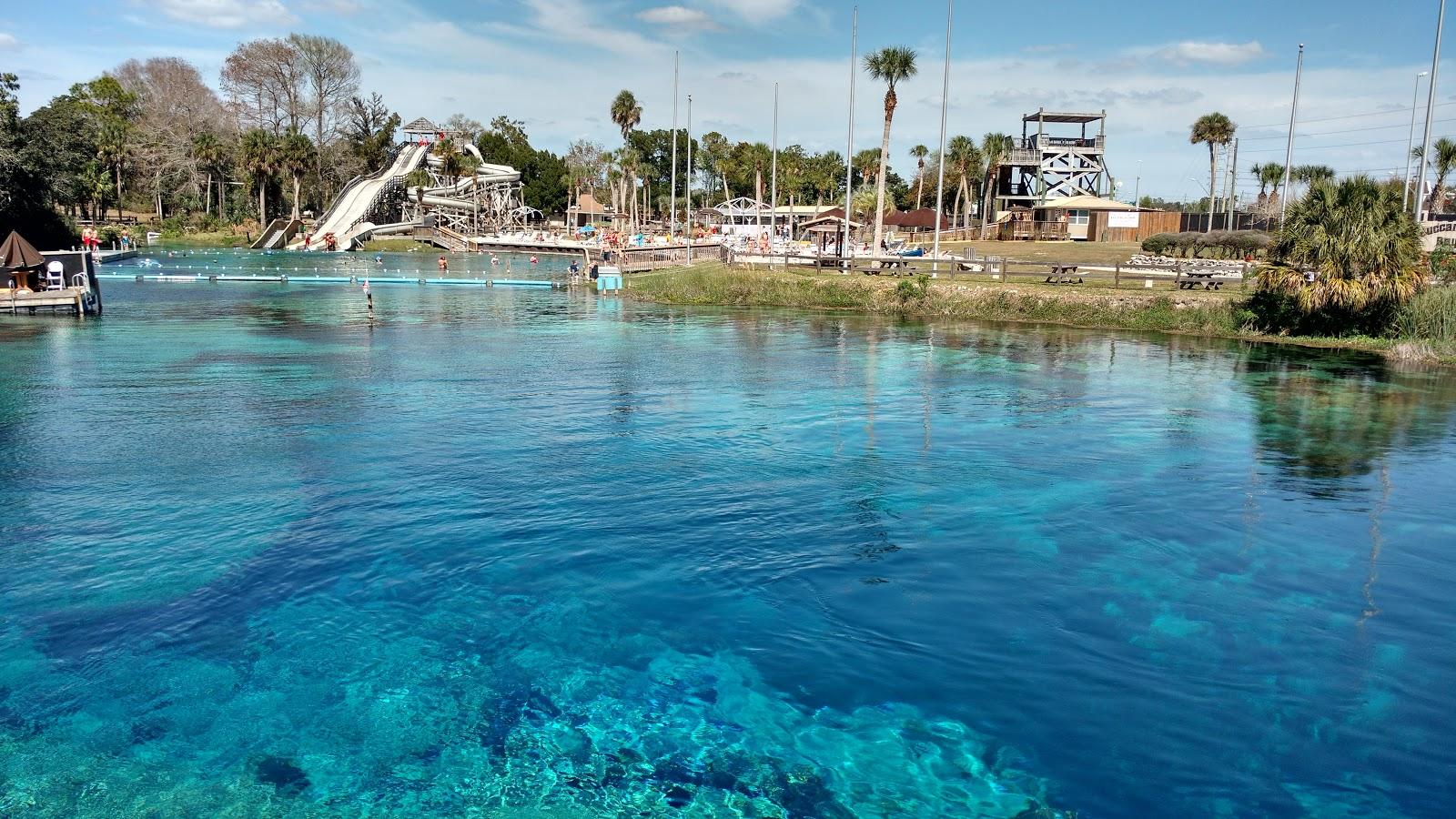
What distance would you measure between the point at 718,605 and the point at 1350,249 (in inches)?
1097

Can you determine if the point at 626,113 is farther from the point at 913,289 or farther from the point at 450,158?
the point at 913,289

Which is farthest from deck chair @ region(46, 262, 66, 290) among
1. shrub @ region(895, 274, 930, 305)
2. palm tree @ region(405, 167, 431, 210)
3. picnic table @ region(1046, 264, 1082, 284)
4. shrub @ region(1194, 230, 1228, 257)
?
palm tree @ region(405, 167, 431, 210)

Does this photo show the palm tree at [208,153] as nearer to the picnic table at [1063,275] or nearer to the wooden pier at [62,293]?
the wooden pier at [62,293]

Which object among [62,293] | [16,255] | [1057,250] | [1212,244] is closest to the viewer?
[16,255]

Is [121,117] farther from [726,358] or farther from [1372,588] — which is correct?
[1372,588]

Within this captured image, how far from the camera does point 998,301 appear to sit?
1599 inches

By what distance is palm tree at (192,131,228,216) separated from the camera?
331 feet

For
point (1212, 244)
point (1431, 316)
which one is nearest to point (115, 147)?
point (1212, 244)

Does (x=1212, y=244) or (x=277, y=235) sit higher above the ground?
(x=277, y=235)

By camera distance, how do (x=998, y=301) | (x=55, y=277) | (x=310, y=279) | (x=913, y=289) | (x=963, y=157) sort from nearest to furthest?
(x=55, y=277) < (x=998, y=301) < (x=913, y=289) < (x=310, y=279) < (x=963, y=157)

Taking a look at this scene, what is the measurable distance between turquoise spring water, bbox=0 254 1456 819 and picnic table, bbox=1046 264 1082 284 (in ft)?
65.0

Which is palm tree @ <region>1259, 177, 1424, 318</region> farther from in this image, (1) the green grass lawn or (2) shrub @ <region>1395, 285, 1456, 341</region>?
A: (1) the green grass lawn

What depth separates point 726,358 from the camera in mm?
29531

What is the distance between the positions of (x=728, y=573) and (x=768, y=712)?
317cm
